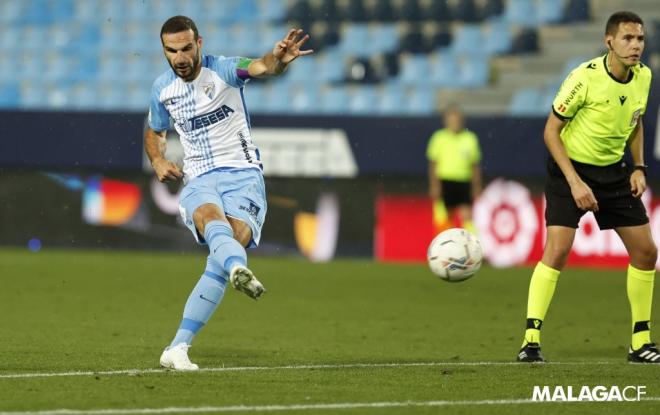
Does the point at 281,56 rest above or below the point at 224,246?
above

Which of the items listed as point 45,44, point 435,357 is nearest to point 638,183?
point 435,357

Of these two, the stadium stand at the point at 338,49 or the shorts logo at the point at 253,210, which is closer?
the shorts logo at the point at 253,210

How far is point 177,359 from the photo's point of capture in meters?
7.16

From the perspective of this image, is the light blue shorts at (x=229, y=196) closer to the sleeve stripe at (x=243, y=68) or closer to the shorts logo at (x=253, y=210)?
the shorts logo at (x=253, y=210)

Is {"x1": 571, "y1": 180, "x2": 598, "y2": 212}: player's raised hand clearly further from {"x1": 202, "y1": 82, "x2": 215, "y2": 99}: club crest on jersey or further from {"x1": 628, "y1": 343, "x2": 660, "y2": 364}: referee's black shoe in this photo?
{"x1": 202, "y1": 82, "x2": 215, "y2": 99}: club crest on jersey

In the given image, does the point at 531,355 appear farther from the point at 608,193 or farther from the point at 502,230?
the point at 502,230

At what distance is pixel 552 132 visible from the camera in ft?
25.9

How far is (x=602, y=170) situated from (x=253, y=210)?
2163 millimetres

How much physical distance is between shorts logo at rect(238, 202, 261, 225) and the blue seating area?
37.3 feet

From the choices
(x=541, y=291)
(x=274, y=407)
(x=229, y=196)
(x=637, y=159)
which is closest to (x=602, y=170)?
(x=637, y=159)

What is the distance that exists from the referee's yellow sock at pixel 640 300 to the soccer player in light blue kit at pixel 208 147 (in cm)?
239

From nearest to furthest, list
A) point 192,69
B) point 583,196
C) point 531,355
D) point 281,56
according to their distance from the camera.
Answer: point 281,56 < point 192,69 < point 583,196 < point 531,355

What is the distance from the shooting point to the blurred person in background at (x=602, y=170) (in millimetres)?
7895

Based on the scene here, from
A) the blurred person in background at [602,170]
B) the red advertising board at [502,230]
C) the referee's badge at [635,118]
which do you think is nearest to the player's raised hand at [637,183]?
the blurred person in background at [602,170]
